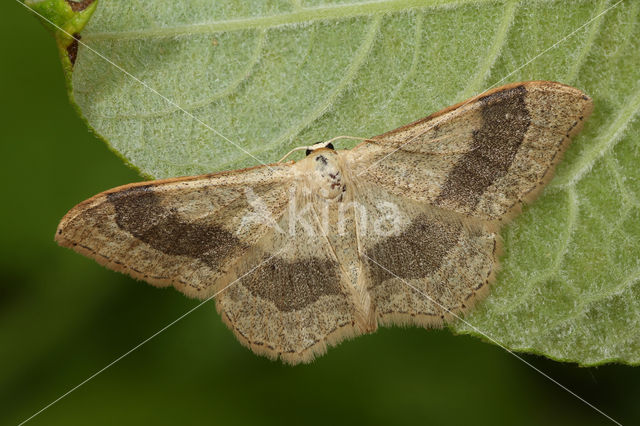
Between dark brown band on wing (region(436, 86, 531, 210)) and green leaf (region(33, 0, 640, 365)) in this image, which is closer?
dark brown band on wing (region(436, 86, 531, 210))

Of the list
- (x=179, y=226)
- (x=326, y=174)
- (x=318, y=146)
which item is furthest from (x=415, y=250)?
(x=179, y=226)

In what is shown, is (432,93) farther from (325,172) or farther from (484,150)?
(325,172)

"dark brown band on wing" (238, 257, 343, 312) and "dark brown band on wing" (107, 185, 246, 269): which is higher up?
"dark brown band on wing" (107, 185, 246, 269)

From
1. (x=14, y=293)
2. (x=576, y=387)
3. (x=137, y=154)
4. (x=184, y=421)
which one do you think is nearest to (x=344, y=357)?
(x=184, y=421)

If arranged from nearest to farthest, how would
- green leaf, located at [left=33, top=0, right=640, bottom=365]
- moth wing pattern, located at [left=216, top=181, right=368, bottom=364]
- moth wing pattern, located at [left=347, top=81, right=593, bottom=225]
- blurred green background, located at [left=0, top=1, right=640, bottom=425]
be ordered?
moth wing pattern, located at [left=347, top=81, right=593, bottom=225] → green leaf, located at [left=33, top=0, right=640, bottom=365] → moth wing pattern, located at [left=216, top=181, right=368, bottom=364] → blurred green background, located at [left=0, top=1, right=640, bottom=425]

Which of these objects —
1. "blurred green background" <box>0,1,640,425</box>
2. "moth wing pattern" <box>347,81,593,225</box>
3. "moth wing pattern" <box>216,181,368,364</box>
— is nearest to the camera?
"moth wing pattern" <box>347,81,593,225</box>

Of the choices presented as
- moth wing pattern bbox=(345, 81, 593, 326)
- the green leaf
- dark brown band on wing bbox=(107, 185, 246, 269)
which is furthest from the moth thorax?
dark brown band on wing bbox=(107, 185, 246, 269)

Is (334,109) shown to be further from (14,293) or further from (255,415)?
(14,293)

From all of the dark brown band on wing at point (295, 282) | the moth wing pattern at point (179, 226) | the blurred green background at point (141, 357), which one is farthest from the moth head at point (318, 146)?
the blurred green background at point (141, 357)

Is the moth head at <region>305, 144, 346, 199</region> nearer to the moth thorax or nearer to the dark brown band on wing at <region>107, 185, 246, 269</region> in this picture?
the moth thorax
